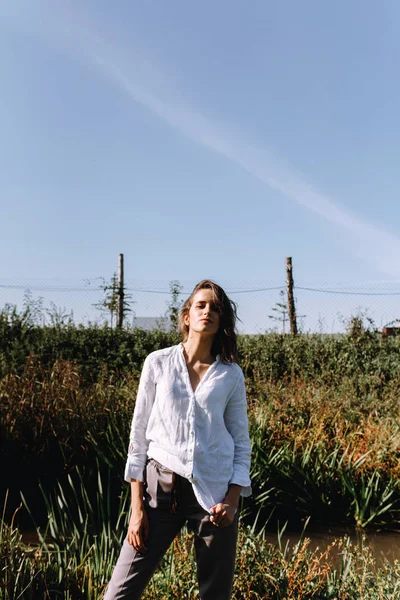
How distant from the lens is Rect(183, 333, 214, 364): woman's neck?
2662 mm

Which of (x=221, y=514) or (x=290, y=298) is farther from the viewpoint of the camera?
(x=290, y=298)

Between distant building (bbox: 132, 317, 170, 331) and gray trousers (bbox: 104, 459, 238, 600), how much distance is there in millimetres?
9267

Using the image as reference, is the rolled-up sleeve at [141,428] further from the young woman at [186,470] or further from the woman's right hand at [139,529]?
the woman's right hand at [139,529]

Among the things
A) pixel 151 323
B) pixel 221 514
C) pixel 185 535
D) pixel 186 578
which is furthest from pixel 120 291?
pixel 221 514

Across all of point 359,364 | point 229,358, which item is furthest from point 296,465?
point 359,364

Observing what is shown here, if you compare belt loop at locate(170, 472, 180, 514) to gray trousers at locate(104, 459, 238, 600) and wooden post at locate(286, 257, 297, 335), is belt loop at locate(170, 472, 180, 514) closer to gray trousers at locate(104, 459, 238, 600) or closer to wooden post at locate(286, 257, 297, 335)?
gray trousers at locate(104, 459, 238, 600)

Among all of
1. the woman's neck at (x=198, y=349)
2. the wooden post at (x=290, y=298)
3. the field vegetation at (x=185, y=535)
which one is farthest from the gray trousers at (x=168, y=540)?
the wooden post at (x=290, y=298)

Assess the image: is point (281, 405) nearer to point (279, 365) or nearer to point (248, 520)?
point (248, 520)

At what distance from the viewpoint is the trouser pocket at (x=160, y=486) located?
95.3 inches

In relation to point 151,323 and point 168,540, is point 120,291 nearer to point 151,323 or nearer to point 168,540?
point 151,323

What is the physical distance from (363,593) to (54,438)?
3.62 m

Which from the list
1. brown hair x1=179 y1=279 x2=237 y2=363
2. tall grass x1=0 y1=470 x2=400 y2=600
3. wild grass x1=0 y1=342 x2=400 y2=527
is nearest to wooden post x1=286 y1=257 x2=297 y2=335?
wild grass x1=0 y1=342 x2=400 y2=527

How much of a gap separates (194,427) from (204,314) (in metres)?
0.48

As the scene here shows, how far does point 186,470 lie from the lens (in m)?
2.39
